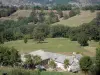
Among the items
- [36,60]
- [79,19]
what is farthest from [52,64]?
[79,19]

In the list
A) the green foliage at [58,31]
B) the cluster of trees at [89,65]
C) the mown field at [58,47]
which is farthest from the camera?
the green foliage at [58,31]

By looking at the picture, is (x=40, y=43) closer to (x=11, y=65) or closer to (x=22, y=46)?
(x=22, y=46)

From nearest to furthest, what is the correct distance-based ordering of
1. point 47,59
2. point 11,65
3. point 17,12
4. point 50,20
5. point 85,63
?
point 85,63
point 11,65
point 47,59
point 50,20
point 17,12

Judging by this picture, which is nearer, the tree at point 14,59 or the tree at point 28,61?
the tree at point 14,59

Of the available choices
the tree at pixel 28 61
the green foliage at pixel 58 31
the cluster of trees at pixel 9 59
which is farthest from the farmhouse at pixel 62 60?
the green foliage at pixel 58 31

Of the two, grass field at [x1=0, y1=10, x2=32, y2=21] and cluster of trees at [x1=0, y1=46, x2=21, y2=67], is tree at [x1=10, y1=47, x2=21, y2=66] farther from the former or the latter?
grass field at [x1=0, y1=10, x2=32, y2=21]

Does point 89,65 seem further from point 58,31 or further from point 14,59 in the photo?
point 58,31

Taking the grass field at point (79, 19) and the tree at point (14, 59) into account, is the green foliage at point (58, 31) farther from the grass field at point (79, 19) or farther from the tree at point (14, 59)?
the tree at point (14, 59)

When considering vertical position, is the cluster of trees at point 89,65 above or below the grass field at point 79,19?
above

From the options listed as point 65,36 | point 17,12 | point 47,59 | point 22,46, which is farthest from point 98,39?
point 17,12

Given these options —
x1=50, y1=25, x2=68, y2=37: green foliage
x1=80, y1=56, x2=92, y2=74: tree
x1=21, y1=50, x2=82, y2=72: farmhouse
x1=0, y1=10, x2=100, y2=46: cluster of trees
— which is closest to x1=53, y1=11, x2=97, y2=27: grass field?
x1=0, y1=10, x2=100, y2=46: cluster of trees

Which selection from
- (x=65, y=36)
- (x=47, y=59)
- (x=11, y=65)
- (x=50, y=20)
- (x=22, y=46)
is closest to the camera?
Result: (x=11, y=65)
